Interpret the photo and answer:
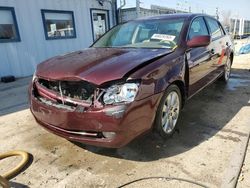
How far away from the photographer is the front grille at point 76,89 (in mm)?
2578

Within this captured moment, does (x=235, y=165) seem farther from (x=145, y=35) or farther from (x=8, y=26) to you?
(x=8, y=26)

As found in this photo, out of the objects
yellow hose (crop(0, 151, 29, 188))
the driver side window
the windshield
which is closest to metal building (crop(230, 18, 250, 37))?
the driver side window

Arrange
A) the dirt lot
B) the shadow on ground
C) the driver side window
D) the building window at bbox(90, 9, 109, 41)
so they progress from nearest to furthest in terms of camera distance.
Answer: the dirt lot, the shadow on ground, the driver side window, the building window at bbox(90, 9, 109, 41)

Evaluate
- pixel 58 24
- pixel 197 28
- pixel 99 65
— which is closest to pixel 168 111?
pixel 99 65

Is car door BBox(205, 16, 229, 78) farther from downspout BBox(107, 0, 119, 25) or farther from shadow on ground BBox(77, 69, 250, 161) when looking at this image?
downspout BBox(107, 0, 119, 25)

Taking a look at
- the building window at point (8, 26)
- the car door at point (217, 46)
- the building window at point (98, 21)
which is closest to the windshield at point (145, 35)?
the car door at point (217, 46)

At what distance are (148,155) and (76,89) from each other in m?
1.13

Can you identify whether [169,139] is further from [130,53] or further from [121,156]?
[130,53]

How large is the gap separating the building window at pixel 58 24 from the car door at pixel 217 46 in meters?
5.84

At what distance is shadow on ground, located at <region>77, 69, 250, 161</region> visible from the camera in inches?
119


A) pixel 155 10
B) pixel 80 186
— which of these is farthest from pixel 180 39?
pixel 155 10

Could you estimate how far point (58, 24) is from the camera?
923cm

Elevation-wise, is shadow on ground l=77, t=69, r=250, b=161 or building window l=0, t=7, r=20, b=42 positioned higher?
building window l=0, t=7, r=20, b=42

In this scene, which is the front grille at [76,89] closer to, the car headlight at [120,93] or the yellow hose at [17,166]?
the car headlight at [120,93]
